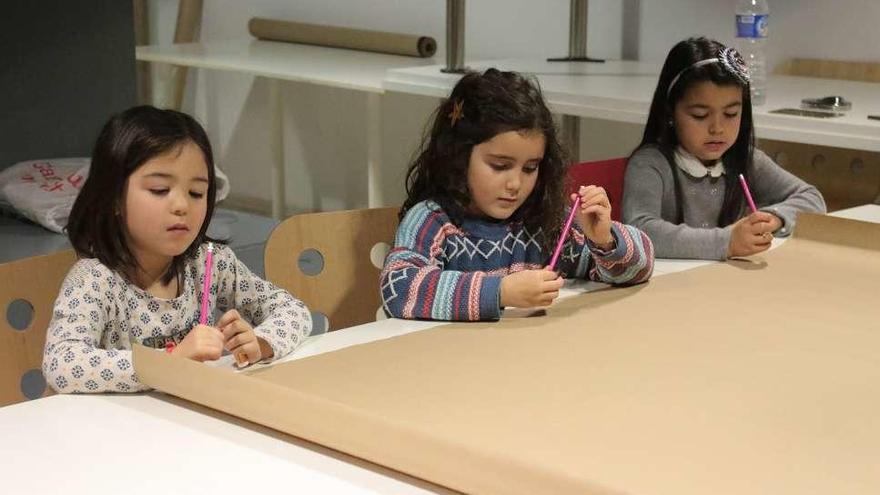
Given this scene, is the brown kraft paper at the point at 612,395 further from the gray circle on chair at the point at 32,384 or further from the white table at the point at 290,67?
the white table at the point at 290,67

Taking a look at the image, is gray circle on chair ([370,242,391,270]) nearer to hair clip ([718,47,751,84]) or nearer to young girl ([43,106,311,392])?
young girl ([43,106,311,392])

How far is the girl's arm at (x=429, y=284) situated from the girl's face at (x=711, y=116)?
1.78ft

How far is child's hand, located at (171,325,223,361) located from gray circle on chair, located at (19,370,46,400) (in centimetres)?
31

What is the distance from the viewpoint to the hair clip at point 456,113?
5.47ft

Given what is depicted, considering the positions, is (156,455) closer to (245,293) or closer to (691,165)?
(245,293)

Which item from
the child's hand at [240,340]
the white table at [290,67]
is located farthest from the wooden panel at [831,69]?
the child's hand at [240,340]

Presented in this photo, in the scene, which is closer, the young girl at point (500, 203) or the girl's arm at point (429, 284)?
the girl's arm at point (429, 284)


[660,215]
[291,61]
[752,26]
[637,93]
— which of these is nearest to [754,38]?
[752,26]

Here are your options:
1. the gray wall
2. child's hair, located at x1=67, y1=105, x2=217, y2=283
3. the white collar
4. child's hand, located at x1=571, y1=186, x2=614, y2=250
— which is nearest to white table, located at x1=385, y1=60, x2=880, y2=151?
A: the white collar

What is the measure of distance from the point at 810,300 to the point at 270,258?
669 mm

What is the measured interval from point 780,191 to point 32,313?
120cm

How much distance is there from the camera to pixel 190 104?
16.2 ft

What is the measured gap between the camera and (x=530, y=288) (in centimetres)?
145

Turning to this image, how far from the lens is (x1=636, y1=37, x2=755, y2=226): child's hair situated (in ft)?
6.46
